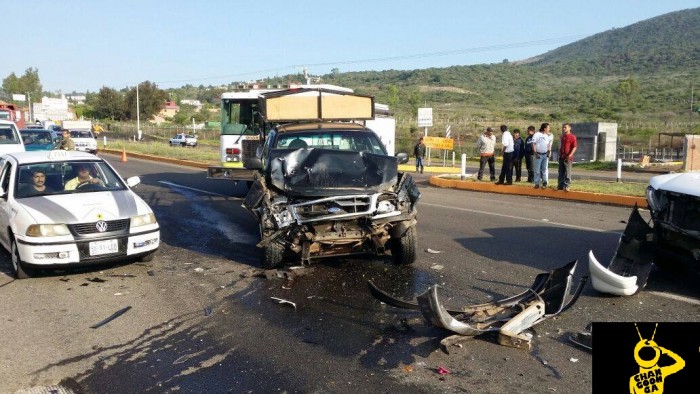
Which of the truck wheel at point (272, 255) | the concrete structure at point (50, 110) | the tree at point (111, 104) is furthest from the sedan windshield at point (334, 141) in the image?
the tree at point (111, 104)

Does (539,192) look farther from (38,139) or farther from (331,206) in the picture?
(38,139)

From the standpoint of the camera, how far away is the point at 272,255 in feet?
25.1

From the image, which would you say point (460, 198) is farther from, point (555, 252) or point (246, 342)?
point (246, 342)

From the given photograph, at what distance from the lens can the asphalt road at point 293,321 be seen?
4617mm

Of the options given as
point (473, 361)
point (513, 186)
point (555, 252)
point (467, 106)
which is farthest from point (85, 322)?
point (467, 106)

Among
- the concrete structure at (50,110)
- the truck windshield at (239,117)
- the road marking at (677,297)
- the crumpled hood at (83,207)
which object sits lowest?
the road marking at (677,297)

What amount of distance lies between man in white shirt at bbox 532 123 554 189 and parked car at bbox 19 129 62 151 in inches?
588

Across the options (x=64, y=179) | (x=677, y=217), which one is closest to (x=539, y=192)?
(x=677, y=217)

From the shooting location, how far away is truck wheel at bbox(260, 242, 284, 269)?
7.58m

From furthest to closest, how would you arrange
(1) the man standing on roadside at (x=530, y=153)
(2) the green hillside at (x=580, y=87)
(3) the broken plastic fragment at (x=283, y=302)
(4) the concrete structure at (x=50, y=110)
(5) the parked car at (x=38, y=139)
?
(2) the green hillside at (x=580, y=87), (4) the concrete structure at (x=50, y=110), (5) the parked car at (x=38, y=139), (1) the man standing on roadside at (x=530, y=153), (3) the broken plastic fragment at (x=283, y=302)

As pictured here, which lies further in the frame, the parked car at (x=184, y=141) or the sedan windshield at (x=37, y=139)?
the parked car at (x=184, y=141)

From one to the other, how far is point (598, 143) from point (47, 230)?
31221 mm

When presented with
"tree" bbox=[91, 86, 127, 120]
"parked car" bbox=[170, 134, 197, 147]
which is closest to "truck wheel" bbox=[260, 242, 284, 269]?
"parked car" bbox=[170, 134, 197, 147]

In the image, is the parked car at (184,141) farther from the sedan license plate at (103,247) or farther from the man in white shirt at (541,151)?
the sedan license plate at (103,247)
